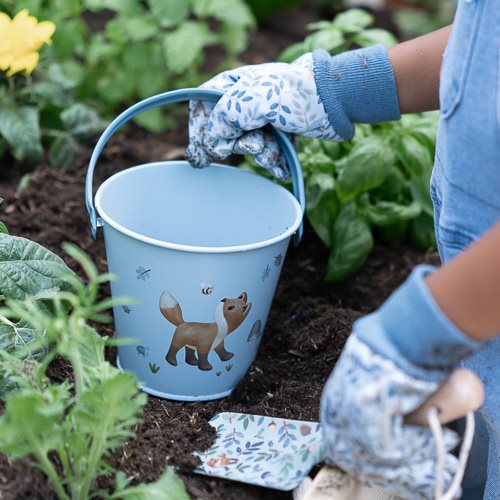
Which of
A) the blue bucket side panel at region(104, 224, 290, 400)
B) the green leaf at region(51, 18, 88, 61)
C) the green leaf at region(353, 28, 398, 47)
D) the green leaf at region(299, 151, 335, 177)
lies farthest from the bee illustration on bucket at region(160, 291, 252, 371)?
Answer: the green leaf at region(51, 18, 88, 61)

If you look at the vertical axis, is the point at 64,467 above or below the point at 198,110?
below

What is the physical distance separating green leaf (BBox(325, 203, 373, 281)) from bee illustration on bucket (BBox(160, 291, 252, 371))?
40 centimetres

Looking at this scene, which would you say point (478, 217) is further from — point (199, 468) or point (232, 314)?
Answer: point (199, 468)

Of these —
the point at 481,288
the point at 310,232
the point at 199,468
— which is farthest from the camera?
the point at 310,232

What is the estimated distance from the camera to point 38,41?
1699 mm

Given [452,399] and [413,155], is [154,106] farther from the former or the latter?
[452,399]

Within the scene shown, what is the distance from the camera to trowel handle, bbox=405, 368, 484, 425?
3.10ft

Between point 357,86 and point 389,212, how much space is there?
18.7 inches

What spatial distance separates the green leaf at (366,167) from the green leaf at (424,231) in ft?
0.83

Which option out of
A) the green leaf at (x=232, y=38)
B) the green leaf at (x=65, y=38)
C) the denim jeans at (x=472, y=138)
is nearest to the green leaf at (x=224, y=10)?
the green leaf at (x=232, y=38)

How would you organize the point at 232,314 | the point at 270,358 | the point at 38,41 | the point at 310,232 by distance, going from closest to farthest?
the point at 232,314, the point at 270,358, the point at 38,41, the point at 310,232

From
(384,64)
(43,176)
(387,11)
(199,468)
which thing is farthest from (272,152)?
(387,11)

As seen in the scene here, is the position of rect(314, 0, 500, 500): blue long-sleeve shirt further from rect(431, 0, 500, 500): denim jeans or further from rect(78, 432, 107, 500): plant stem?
rect(78, 432, 107, 500): plant stem

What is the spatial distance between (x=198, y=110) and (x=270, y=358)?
0.48 m
